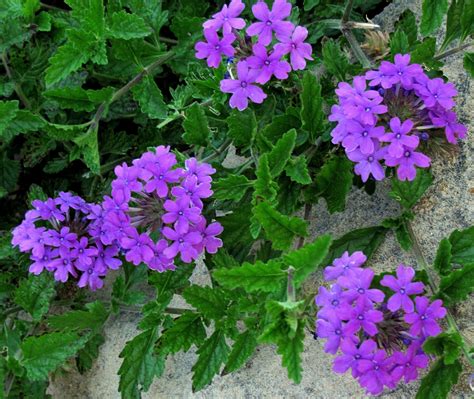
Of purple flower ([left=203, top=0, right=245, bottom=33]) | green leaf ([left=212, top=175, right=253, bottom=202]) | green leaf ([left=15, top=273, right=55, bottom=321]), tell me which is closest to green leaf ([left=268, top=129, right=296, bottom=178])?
green leaf ([left=212, top=175, right=253, bottom=202])

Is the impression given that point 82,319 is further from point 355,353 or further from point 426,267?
point 426,267

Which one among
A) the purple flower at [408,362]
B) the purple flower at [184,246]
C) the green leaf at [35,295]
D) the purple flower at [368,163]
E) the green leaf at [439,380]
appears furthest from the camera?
the green leaf at [35,295]

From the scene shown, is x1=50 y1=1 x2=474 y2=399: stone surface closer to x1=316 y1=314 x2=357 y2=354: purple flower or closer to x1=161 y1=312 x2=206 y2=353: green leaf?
x1=161 y1=312 x2=206 y2=353: green leaf

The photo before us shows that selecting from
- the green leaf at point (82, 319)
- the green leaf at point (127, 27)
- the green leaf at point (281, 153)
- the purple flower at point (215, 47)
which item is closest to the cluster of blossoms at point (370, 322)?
the green leaf at point (281, 153)

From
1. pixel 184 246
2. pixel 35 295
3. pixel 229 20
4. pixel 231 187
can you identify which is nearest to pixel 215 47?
pixel 229 20

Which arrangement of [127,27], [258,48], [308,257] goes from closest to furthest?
1. [308,257]
2. [258,48]
3. [127,27]

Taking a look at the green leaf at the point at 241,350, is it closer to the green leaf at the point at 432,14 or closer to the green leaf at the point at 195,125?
the green leaf at the point at 195,125
